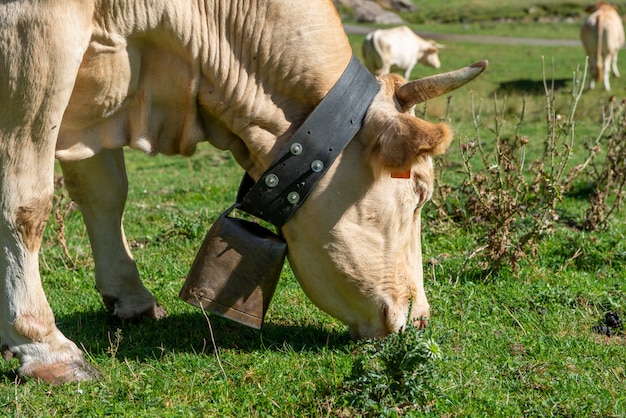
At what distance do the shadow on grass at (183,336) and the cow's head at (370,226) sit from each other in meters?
0.36

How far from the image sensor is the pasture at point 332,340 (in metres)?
3.97

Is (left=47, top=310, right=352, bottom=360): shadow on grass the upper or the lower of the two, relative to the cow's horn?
lower

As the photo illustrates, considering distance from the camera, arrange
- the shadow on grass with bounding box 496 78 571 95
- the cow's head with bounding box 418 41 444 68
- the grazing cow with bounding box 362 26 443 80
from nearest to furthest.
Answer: the shadow on grass with bounding box 496 78 571 95 → the grazing cow with bounding box 362 26 443 80 → the cow's head with bounding box 418 41 444 68

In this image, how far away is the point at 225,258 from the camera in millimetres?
4441

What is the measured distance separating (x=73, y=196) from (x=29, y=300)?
4.02ft

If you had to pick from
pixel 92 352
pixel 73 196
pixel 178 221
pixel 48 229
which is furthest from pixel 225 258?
pixel 48 229

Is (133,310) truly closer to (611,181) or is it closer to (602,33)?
(611,181)

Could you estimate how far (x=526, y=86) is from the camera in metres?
19.3

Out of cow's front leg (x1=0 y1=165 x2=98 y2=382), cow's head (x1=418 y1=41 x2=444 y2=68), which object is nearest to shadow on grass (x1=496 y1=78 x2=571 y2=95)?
cow's head (x1=418 y1=41 x2=444 y2=68)

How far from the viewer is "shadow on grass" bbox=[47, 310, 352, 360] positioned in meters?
4.68

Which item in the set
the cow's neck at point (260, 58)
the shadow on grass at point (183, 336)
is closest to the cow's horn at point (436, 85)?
the cow's neck at point (260, 58)

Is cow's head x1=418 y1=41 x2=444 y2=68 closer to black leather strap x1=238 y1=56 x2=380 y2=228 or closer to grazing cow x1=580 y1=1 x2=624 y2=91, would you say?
grazing cow x1=580 y1=1 x2=624 y2=91

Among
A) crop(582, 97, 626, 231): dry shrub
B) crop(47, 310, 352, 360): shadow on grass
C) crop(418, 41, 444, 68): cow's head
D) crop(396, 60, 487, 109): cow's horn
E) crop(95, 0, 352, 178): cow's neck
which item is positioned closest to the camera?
crop(396, 60, 487, 109): cow's horn

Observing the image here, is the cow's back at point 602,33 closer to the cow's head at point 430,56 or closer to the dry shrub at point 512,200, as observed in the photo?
the cow's head at point 430,56
